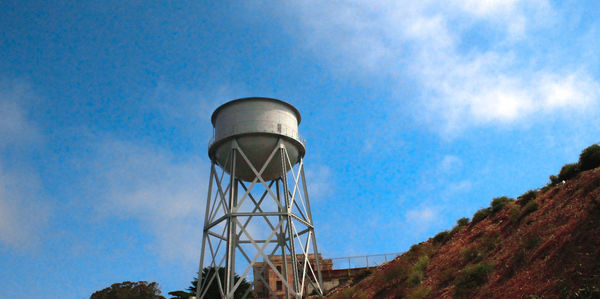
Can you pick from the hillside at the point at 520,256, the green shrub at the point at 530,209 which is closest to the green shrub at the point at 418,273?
the hillside at the point at 520,256

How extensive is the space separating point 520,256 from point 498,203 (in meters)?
10.8

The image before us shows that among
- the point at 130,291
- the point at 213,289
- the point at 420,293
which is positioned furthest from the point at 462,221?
the point at 130,291

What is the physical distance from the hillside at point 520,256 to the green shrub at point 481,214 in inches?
3.1

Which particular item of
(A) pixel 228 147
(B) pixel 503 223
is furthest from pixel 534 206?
(A) pixel 228 147

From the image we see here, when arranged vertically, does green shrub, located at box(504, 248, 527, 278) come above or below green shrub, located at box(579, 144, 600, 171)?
below

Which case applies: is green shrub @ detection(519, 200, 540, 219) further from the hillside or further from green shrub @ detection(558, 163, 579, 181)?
green shrub @ detection(558, 163, 579, 181)

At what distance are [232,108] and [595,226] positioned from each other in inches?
718

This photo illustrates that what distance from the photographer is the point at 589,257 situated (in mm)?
12367

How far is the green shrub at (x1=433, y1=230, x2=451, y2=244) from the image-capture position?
2673 cm

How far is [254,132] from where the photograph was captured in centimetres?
2525

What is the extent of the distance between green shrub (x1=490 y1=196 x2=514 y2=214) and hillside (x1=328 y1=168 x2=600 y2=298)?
49mm

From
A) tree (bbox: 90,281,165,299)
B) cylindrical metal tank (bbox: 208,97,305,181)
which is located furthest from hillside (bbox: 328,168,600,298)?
tree (bbox: 90,281,165,299)

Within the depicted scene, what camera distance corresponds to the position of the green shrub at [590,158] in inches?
873

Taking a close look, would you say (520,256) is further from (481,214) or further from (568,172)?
(481,214)
